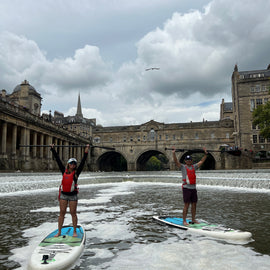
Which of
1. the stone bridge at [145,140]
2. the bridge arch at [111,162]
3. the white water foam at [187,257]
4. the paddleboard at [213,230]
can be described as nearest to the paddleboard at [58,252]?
the white water foam at [187,257]

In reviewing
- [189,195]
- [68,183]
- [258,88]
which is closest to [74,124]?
[258,88]

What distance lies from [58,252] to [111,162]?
6709 centimetres

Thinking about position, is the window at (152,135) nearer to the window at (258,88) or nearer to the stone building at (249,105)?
the stone building at (249,105)

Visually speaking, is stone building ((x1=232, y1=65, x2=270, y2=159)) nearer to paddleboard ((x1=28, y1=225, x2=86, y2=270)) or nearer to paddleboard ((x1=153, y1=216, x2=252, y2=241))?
paddleboard ((x1=153, y1=216, x2=252, y2=241))

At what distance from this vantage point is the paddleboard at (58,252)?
344 centimetres

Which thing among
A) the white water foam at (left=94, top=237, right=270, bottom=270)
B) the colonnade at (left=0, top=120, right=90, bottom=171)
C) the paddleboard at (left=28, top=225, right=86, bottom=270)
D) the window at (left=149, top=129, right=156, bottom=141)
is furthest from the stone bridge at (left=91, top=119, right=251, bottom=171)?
the paddleboard at (left=28, top=225, right=86, bottom=270)

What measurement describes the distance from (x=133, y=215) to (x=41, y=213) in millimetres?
2856

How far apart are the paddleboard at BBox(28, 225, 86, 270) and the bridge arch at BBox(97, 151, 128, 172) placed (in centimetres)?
5505

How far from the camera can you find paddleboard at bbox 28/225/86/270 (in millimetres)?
3441

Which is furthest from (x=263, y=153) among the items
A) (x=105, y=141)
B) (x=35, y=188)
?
(x=35, y=188)

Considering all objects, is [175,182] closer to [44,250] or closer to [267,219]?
[267,219]

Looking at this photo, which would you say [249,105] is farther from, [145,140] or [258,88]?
[145,140]

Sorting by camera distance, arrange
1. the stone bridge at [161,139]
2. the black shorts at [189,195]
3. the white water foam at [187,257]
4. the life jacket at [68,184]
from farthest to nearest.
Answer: the stone bridge at [161,139], the black shorts at [189,195], the life jacket at [68,184], the white water foam at [187,257]

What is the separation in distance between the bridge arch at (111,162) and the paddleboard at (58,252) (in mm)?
55053
